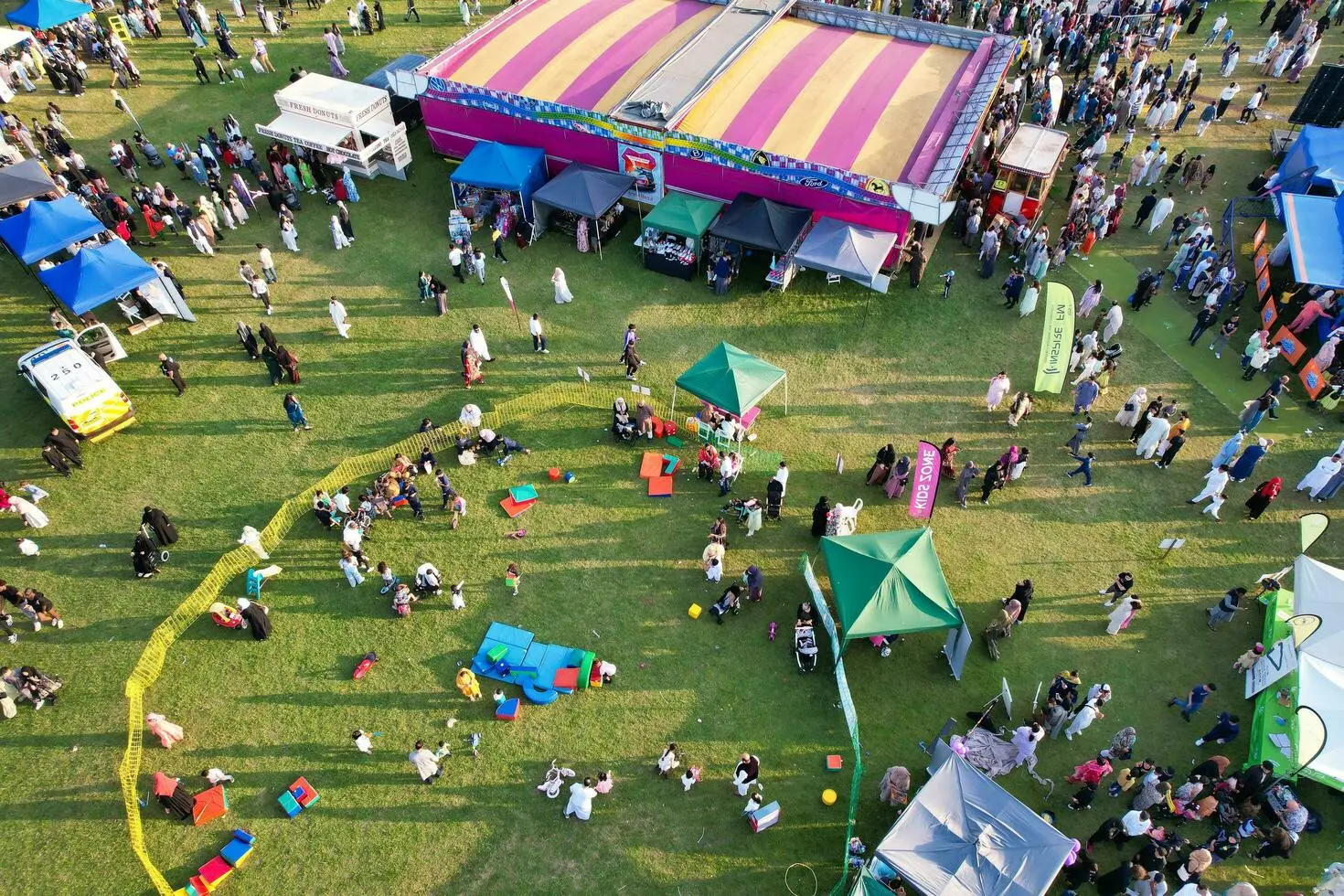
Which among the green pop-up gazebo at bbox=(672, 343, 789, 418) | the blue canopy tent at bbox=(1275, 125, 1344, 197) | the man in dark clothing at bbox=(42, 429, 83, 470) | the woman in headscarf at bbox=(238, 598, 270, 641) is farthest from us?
the blue canopy tent at bbox=(1275, 125, 1344, 197)

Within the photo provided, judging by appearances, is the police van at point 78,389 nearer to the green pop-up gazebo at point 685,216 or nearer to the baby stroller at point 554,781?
the baby stroller at point 554,781

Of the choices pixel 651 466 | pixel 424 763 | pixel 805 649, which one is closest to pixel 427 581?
pixel 424 763

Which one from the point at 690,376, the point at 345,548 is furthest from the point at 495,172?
the point at 345,548

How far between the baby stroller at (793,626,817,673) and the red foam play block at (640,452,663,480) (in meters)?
5.50

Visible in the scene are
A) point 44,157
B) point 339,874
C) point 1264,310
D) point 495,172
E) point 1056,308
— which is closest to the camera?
point 339,874

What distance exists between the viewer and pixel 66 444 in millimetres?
20562

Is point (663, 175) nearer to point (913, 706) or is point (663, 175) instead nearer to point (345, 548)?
point (345, 548)

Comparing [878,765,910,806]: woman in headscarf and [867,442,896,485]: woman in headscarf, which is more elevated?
[867,442,896,485]: woman in headscarf

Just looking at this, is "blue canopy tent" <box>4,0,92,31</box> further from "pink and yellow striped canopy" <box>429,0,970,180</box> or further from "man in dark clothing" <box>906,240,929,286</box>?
"man in dark clothing" <box>906,240,929,286</box>

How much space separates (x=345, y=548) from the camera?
734 inches

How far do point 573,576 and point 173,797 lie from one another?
27.4 ft

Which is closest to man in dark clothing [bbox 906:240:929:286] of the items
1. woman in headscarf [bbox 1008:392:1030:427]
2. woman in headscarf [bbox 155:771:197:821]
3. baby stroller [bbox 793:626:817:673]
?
woman in headscarf [bbox 1008:392:1030:427]

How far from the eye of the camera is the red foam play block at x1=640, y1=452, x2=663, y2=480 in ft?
67.3

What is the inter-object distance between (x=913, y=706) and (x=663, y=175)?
1736 centimetres
